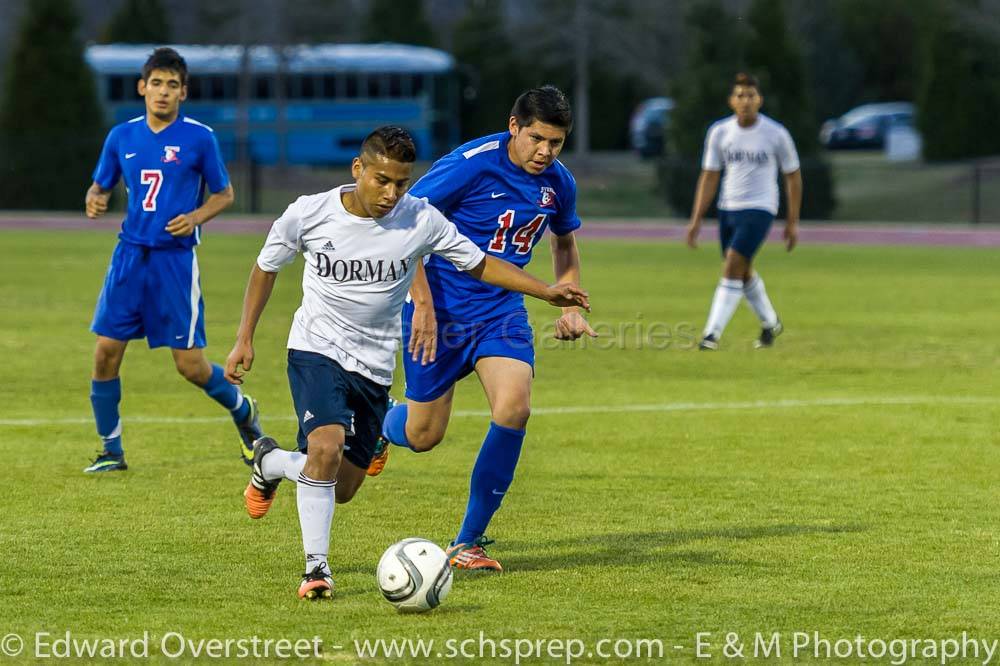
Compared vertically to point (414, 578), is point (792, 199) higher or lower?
higher

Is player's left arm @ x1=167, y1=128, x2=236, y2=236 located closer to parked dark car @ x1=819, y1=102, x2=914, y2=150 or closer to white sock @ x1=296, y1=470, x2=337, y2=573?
white sock @ x1=296, y1=470, x2=337, y2=573

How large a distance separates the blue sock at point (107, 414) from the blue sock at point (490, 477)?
2896mm

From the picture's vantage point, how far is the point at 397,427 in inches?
291

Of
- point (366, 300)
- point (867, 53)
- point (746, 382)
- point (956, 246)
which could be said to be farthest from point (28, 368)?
point (867, 53)

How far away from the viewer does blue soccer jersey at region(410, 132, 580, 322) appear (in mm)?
7102

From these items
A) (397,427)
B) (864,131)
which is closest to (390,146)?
(397,427)

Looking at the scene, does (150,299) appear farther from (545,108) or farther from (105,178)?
(545,108)

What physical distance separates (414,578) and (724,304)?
357 inches

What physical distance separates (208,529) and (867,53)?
65.5 m

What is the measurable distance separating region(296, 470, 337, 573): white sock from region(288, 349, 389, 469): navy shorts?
0.73ft

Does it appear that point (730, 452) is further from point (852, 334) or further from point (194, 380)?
point (852, 334)

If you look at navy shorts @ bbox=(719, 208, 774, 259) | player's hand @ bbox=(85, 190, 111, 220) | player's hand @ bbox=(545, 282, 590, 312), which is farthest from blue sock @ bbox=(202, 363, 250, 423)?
navy shorts @ bbox=(719, 208, 774, 259)

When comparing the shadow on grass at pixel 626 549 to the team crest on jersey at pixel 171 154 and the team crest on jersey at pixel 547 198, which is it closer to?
the team crest on jersey at pixel 547 198

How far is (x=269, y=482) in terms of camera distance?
6.70 meters
